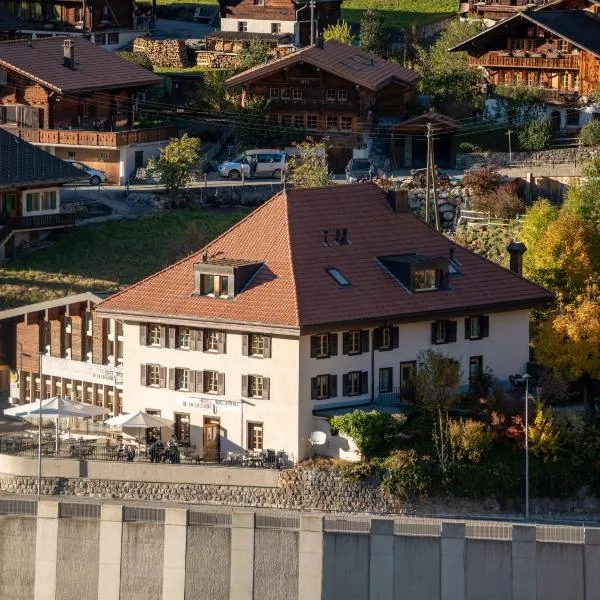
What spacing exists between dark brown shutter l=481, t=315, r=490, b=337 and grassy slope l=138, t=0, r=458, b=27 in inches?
2251

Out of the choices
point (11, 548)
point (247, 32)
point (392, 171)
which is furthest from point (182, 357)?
point (247, 32)

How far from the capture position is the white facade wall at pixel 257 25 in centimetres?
14350

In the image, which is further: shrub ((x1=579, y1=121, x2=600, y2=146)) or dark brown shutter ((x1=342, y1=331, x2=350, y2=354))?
shrub ((x1=579, y1=121, x2=600, y2=146))

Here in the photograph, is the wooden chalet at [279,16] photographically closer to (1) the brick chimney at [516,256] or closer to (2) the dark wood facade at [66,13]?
(2) the dark wood facade at [66,13]

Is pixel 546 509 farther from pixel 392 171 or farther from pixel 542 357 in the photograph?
pixel 392 171

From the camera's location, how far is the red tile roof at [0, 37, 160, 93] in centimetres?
12388

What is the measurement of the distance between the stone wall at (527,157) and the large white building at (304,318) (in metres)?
25.3

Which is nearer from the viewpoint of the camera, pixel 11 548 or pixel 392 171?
pixel 11 548

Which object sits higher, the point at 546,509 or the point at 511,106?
the point at 511,106

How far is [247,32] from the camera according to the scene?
143125 millimetres

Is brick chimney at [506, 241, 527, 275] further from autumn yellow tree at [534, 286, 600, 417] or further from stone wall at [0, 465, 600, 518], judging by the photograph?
stone wall at [0, 465, 600, 518]

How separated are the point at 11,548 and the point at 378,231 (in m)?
23.3

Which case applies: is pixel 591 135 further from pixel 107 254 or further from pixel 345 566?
pixel 345 566

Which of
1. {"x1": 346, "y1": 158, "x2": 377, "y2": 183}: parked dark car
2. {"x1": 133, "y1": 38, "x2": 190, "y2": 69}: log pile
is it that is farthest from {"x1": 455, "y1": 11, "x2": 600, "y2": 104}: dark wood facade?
{"x1": 133, "y1": 38, "x2": 190, "y2": 69}: log pile
